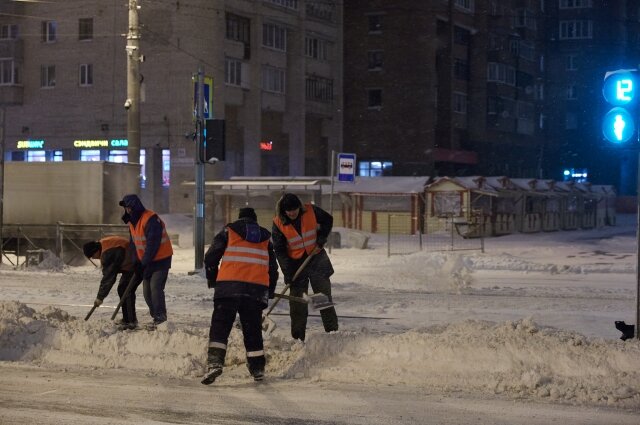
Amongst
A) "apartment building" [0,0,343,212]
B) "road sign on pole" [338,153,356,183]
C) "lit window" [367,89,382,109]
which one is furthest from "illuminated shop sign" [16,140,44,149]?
"road sign on pole" [338,153,356,183]

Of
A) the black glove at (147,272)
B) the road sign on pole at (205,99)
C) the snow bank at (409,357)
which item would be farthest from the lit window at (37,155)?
the snow bank at (409,357)

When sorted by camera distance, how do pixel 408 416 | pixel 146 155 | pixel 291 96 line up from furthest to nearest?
pixel 291 96 < pixel 146 155 < pixel 408 416

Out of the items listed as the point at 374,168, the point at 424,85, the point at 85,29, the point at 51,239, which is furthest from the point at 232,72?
the point at 51,239

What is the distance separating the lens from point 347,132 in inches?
2544

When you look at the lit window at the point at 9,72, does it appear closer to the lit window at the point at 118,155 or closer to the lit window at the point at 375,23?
the lit window at the point at 118,155

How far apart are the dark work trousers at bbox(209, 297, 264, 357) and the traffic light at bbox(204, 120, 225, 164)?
11353mm

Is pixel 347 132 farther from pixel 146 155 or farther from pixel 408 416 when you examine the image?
pixel 408 416

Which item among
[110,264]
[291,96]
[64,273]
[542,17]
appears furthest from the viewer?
[542,17]

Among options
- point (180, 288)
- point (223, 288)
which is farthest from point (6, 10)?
point (223, 288)

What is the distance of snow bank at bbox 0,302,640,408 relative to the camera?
8539 mm

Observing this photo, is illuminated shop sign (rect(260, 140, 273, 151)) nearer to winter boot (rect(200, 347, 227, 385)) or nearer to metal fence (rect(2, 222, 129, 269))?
metal fence (rect(2, 222, 129, 269))

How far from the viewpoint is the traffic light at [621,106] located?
404 inches

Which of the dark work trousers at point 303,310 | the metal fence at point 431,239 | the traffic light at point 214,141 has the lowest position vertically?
the metal fence at point 431,239

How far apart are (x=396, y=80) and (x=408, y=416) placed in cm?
5650
